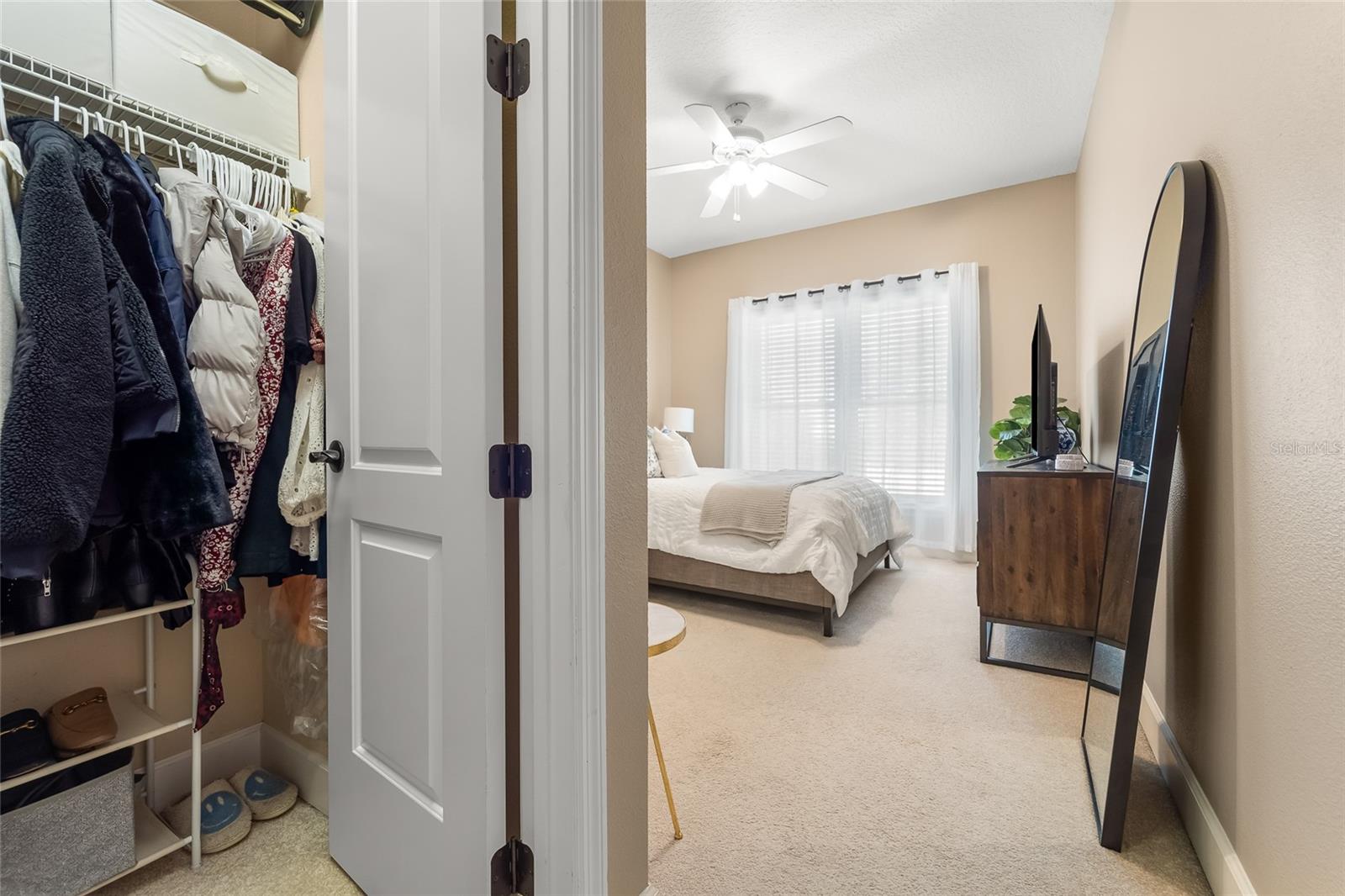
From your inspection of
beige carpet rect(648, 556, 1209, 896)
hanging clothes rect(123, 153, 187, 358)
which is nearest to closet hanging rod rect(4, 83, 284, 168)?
hanging clothes rect(123, 153, 187, 358)

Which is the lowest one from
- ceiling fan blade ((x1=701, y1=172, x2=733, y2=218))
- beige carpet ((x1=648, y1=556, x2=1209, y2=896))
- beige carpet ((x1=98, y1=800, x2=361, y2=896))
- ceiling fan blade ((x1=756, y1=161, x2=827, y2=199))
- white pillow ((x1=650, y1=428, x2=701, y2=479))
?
beige carpet ((x1=648, y1=556, x2=1209, y2=896))

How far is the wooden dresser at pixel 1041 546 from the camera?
2391 millimetres

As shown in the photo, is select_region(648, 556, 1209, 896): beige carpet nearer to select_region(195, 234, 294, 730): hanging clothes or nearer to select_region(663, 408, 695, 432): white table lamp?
select_region(195, 234, 294, 730): hanging clothes

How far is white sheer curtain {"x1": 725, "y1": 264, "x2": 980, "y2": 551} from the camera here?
15.3 ft

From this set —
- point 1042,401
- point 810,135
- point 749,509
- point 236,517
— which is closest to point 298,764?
point 236,517

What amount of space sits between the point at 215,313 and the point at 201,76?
0.76 meters

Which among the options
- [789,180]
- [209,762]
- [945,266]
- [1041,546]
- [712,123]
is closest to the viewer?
[209,762]

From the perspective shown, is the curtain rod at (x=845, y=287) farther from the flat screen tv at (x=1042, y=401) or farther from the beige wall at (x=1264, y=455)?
the beige wall at (x=1264, y=455)

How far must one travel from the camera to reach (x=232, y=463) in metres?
1.33

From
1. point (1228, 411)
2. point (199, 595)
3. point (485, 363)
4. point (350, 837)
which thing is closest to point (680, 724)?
point (350, 837)

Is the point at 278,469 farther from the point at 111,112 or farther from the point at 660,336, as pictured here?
the point at 660,336

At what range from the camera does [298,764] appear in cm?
163

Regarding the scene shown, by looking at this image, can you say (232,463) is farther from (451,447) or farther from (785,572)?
(785,572)

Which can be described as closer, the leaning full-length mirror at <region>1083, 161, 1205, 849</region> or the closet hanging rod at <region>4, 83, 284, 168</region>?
the closet hanging rod at <region>4, 83, 284, 168</region>
